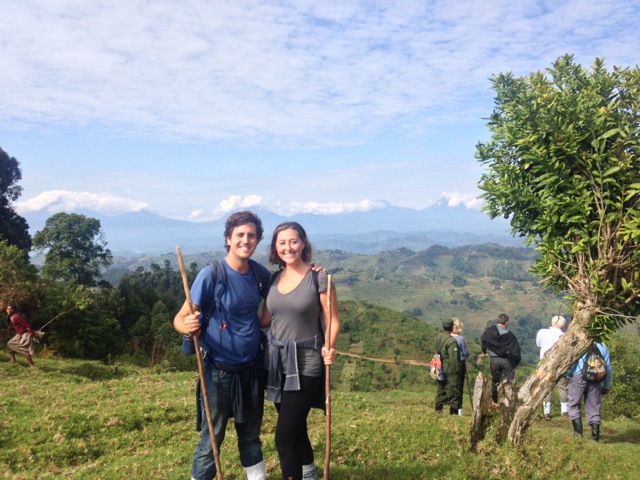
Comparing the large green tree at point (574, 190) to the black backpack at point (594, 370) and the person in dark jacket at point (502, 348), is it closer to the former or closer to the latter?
the black backpack at point (594, 370)

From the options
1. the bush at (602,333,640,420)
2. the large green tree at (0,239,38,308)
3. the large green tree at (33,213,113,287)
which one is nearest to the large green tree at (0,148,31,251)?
the large green tree at (33,213,113,287)

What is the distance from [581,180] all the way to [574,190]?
0.19 metres

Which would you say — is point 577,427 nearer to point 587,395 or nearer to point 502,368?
point 587,395

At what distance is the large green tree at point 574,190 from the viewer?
6.54 m

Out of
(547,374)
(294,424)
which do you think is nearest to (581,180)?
(547,374)

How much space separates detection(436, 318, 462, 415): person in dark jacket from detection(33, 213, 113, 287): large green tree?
126ft

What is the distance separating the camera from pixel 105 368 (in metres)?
18.7

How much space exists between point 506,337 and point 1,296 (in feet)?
63.9

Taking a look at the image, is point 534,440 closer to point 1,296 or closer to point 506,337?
point 506,337

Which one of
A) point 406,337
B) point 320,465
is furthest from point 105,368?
point 406,337

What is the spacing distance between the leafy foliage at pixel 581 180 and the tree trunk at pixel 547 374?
29 centimetres

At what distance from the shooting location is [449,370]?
35.7ft

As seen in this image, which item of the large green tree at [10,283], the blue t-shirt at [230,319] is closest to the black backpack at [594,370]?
the blue t-shirt at [230,319]

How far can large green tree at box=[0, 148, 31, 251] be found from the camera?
40378 mm
